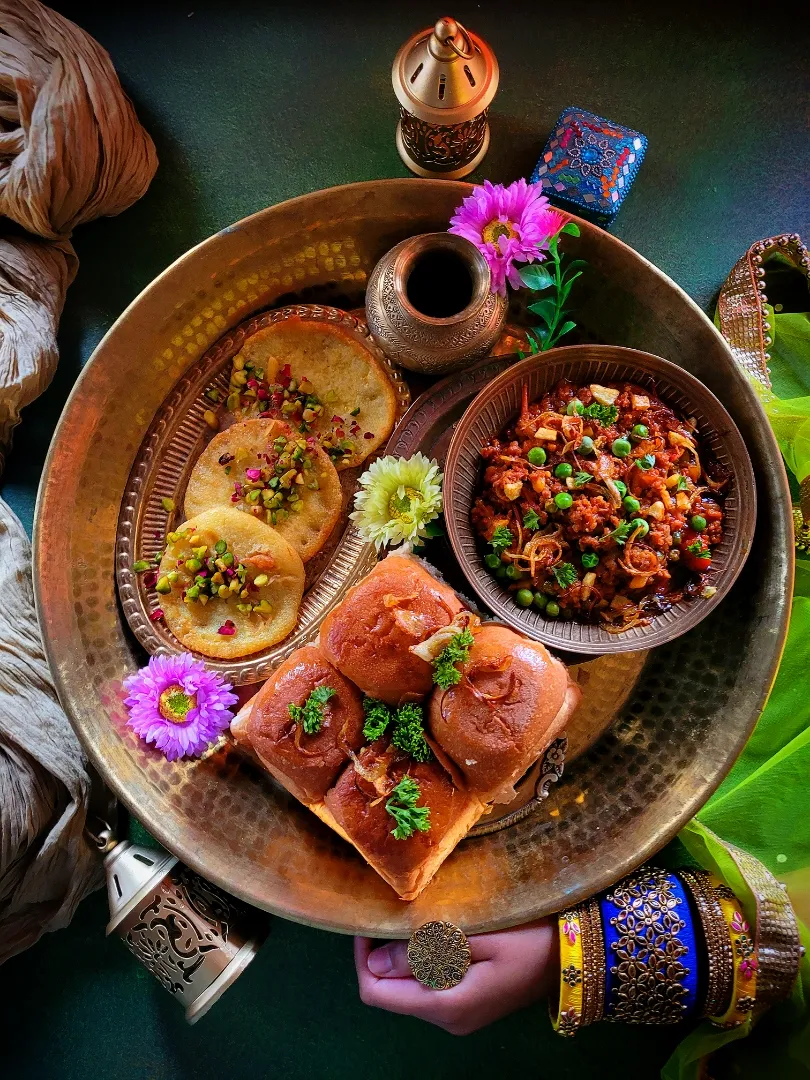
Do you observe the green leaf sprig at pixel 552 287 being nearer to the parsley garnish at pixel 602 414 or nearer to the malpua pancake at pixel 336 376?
the parsley garnish at pixel 602 414

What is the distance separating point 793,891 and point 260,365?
218 centimetres

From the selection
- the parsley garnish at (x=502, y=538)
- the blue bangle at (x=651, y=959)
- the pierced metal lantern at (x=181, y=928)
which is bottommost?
the pierced metal lantern at (x=181, y=928)

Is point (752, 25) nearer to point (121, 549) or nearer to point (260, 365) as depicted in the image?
point (260, 365)

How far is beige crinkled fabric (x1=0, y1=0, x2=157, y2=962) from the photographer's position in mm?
2326

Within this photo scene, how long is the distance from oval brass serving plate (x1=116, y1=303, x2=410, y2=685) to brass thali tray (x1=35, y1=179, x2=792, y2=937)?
0.05 meters

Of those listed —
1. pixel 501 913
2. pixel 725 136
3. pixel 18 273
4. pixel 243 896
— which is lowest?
pixel 243 896

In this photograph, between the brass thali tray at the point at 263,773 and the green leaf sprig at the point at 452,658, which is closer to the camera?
the green leaf sprig at the point at 452,658

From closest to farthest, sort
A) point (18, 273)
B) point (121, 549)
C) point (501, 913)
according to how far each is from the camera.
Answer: point (501, 913)
point (121, 549)
point (18, 273)

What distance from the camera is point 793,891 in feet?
7.15

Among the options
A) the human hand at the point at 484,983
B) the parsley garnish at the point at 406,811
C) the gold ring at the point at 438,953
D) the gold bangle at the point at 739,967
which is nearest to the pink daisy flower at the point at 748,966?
the gold bangle at the point at 739,967

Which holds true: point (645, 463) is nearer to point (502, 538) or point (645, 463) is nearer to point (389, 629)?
point (502, 538)

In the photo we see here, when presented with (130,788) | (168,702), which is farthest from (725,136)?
(130,788)

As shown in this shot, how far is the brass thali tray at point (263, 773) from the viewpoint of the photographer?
213 centimetres

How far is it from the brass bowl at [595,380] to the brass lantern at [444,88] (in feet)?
2.41
